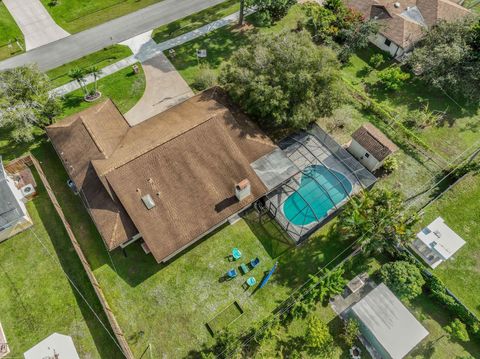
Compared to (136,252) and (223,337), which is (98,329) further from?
(223,337)

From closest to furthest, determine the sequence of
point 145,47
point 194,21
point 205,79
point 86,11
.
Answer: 1. point 205,79
2. point 145,47
3. point 194,21
4. point 86,11

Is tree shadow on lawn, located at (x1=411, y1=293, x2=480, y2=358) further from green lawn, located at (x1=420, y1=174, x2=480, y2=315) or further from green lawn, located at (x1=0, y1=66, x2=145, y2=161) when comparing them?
green lawn, located at (x1=0, y1=66, x2=145, y2=161)

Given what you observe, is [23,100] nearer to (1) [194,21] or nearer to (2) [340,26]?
(1) [194,21]

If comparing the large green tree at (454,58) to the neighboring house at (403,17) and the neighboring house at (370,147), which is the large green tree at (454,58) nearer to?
the neighboring house at (403,17)

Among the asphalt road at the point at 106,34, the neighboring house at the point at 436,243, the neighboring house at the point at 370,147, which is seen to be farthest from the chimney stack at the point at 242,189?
the asphalt road at the point at 106,34

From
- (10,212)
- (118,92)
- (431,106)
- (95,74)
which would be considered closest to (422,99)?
(431,106)

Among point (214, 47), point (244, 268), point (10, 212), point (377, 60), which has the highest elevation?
point (214, 47)
